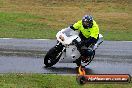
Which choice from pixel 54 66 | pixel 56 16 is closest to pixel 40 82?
pixel 54 66

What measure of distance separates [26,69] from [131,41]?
9.68 meters

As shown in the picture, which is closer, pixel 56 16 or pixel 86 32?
pixel 86 32

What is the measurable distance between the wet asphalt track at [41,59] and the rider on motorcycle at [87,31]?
102 cm

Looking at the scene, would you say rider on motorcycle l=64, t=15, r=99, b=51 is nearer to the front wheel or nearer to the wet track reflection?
the front wheel

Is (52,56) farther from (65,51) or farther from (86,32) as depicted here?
(86,32)

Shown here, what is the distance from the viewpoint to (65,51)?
618 inches

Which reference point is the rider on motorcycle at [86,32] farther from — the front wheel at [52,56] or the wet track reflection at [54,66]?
the wet track reflection at [54,66]

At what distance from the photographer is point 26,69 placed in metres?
15.4

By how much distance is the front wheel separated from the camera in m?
15.7

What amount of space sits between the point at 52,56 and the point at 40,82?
2776mm

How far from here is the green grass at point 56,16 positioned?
25.8 metres

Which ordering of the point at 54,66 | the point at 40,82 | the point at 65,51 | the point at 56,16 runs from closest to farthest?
the point at 40,82
the point at 65,51
the point at 54,66
the point at 56,16

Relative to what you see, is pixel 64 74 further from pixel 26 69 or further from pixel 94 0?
pixel 94 0

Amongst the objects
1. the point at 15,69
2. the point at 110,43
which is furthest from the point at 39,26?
the point at 15,69
